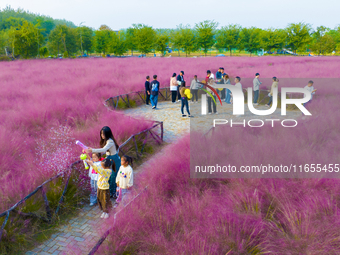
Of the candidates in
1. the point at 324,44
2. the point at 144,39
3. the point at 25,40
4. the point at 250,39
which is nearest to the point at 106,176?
the point at 25,40

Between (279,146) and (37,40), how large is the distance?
49.6m

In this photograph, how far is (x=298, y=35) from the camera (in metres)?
49.6

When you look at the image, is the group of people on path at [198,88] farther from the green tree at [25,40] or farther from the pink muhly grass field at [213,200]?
the green tree at [25,40]

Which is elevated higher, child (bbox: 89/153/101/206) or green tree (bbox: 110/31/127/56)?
green tree (bbox: 110/31/127/56)

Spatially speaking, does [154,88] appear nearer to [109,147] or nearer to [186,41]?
[109,147]

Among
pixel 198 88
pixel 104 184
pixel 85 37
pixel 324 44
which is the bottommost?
pixel 104 184

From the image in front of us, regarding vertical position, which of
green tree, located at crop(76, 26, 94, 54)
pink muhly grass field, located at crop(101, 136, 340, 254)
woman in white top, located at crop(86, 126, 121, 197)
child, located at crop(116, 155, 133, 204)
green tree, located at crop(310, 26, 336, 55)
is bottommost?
pink muhly grass field, located at crop(101, 136, 340, 254)

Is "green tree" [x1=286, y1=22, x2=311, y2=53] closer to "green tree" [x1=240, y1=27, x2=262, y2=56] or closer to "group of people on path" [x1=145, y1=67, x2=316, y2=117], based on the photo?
"green tree" [x1=240, y1=27, x2=262, y2=56]

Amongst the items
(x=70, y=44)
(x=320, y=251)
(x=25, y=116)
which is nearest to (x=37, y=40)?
(x=70, y=44)

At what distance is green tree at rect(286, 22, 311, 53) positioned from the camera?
48781mm

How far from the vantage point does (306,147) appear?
19.1 ft

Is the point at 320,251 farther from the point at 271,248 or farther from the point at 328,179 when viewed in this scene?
the point at 328,179

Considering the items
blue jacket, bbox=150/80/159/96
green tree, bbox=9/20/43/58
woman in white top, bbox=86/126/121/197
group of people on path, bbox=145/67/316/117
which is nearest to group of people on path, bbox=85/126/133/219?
woman in white top, bbox=86/126/121/197

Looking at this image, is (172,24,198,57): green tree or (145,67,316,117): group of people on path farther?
(172,24,198,57): green tree
